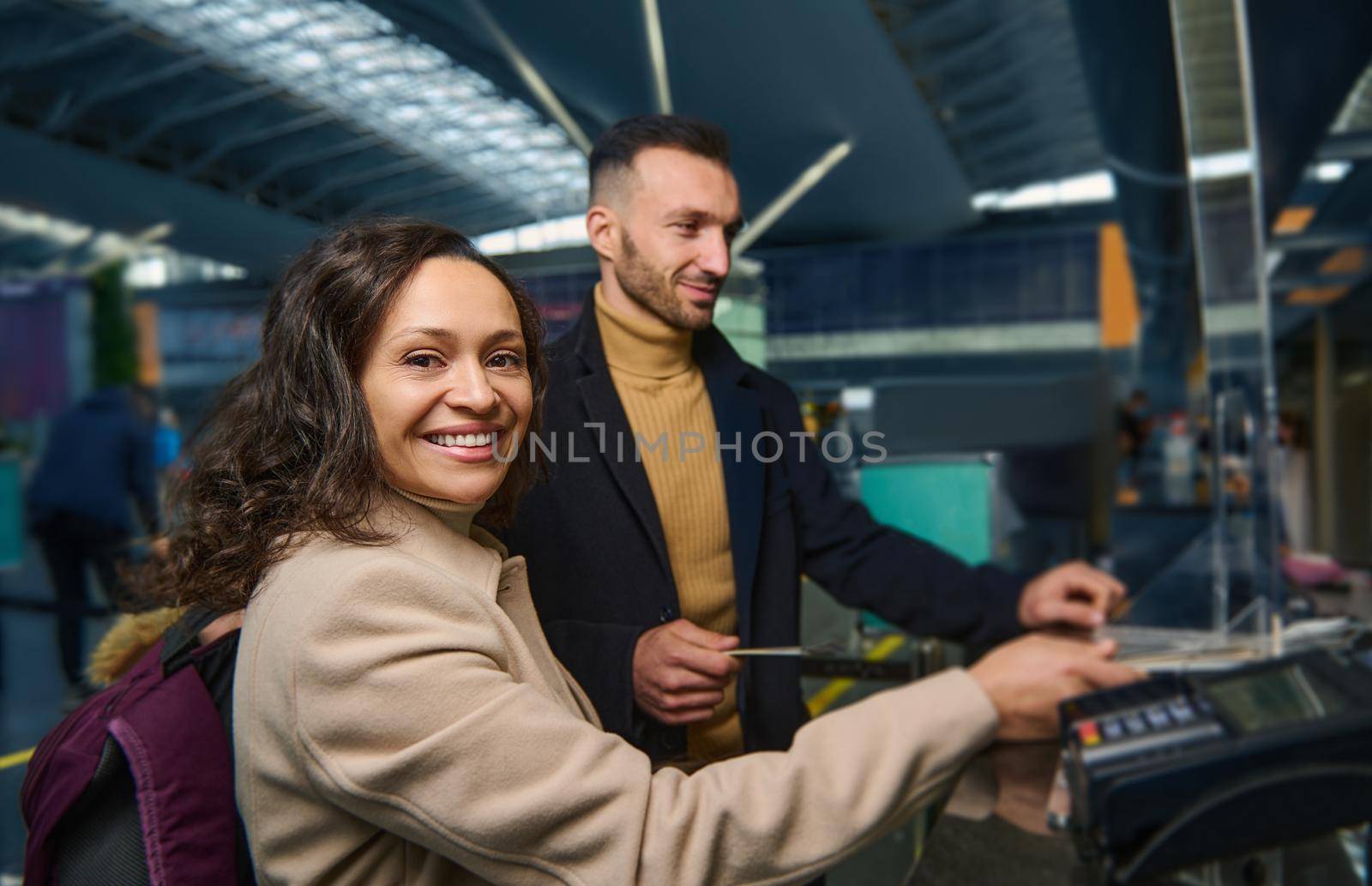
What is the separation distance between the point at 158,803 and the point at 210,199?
85 centimetres

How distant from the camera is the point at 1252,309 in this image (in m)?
2.29

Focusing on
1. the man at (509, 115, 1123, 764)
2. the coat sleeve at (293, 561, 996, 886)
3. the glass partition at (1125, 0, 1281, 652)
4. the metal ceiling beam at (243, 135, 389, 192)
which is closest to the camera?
the coat sleeve at (293, 561, 996, 886)

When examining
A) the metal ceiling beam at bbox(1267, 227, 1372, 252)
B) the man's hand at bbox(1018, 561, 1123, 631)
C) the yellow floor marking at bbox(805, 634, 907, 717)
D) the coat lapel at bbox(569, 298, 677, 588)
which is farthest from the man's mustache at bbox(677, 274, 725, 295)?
the metal ceiling beam at bbox(1267, 227, 1372, 252)

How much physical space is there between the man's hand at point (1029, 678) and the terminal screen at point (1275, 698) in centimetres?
27

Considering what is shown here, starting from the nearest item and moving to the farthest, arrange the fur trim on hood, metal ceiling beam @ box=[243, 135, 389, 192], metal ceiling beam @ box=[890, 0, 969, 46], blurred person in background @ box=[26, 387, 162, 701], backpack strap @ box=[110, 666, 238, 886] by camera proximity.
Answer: backpack strap @ box=[110, 666, 238, 886] → the fur trim on hood → metal ceiling beam @ box=[243, 135, 389, 192] → metal ceiling beam @ box=[890, 0, 969, 46] → blurred person in background @ box=[26, 387, 162, 701]

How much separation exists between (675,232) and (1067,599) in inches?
31.0

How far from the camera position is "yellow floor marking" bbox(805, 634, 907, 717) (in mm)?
1276

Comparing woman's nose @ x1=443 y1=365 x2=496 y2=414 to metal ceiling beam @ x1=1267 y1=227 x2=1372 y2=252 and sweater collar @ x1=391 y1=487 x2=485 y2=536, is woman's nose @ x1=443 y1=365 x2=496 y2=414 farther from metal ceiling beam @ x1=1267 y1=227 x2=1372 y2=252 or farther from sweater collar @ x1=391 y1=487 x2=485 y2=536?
metal ceiling beam @ x1=1267 y1=227 x2=1372 y2=252

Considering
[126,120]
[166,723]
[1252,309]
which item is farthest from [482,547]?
[1252,309]

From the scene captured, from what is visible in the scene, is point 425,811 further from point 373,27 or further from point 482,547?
point 373,27

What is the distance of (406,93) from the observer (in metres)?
1.21

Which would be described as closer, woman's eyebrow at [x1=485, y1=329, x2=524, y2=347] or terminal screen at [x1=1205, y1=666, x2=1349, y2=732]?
woman's eyebrow at [x1=485, y1=329, x2=524, y2=347]

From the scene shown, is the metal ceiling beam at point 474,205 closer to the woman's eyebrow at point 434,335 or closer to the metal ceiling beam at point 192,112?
the metal ceiling beam at point 192,112

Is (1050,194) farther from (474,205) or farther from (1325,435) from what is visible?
(1325,435)
